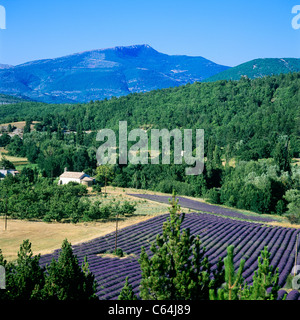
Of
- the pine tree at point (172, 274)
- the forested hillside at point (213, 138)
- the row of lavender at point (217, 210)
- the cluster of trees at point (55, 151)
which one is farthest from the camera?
the cluster of trees at point (55, 151)

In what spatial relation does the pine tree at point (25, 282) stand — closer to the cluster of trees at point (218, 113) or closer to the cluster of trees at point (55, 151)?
the cluster of trees at point (55, 151)

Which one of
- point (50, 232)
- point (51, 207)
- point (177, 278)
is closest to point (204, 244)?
point (50, 232)

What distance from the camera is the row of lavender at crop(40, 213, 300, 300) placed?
16.2 meters

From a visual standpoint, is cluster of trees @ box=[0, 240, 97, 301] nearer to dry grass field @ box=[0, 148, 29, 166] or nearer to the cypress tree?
the cypress tree

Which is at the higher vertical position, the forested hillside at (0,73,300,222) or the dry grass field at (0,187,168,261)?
the forested hillside at (0,73,300,222)

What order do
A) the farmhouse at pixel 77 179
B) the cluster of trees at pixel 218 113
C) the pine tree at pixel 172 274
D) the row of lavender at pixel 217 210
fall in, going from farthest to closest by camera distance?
the cluster of trees at pixel 218 113, the farmhouse at pixel 77 179, the row of lavender at pixel 217 210, the pine tree at pixel 172 274

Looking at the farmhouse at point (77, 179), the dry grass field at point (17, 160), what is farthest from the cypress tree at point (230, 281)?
the dry grass field at point (17, 160)

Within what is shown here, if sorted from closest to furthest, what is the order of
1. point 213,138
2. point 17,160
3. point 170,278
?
1. point 170,278
2. point 17,160
3. point 213,138

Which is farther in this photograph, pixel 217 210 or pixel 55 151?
pixel 55 151

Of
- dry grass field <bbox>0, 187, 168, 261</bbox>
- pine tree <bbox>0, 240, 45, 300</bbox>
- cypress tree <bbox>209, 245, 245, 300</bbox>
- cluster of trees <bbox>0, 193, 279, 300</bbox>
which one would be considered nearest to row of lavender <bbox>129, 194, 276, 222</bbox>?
dry grass field <bbox>0, 187, 168, 261</bbox>

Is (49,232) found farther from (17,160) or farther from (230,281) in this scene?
(17,160)

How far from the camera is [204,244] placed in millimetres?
22312

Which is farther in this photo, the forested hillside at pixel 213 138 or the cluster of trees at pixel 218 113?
the cluster of trees at pixel 218 113

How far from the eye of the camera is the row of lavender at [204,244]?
16.2 metres
